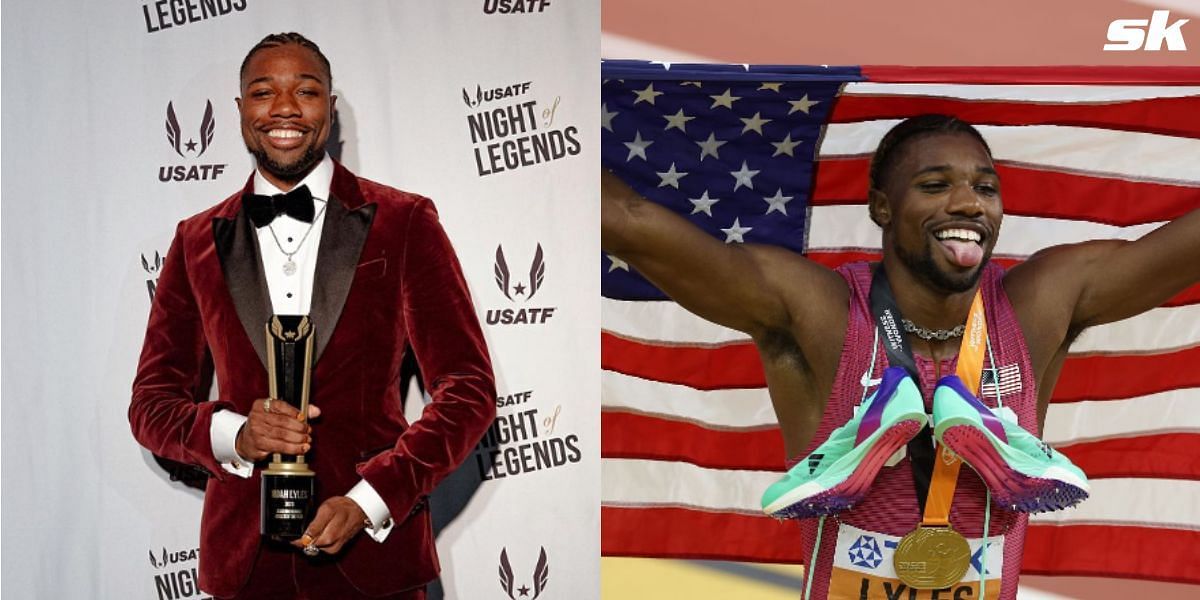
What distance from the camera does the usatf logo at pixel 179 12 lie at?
3750 millimetres

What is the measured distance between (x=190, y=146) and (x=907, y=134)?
192 centimetres

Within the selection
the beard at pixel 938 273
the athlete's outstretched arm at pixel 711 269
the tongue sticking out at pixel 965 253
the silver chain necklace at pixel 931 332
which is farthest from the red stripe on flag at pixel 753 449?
the tongue sticking out at pixel 965 253

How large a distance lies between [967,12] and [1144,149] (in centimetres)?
67

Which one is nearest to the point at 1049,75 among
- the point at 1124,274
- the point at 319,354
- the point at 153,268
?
the point at 1124,274

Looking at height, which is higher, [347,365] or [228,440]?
[347,365]

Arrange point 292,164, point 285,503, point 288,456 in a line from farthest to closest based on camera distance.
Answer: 1. point 292,164
2. point 288,456
3. point 285,503

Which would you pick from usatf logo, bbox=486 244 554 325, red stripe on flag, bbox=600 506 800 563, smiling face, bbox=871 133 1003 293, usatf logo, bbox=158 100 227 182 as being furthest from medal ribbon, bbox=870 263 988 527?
usatf logo, bbox=158 100 227 182

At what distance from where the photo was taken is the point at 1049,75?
363 cm

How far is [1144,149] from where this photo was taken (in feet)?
13.6

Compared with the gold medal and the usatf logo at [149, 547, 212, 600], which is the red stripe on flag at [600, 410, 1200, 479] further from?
the usatf logo at [149, 547, 212, 600]

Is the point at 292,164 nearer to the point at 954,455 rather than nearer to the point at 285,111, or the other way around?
the point at 285,111

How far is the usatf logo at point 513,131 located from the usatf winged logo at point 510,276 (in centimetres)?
23

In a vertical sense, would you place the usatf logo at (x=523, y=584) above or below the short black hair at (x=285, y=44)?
below

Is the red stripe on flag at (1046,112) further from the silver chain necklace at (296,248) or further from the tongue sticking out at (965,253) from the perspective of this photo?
the silver chain necklace at (296,248)
